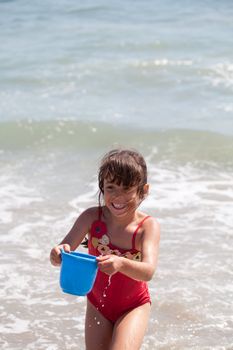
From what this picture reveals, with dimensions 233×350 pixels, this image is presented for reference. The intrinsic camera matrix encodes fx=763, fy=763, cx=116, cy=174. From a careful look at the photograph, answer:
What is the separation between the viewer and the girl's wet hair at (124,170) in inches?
133

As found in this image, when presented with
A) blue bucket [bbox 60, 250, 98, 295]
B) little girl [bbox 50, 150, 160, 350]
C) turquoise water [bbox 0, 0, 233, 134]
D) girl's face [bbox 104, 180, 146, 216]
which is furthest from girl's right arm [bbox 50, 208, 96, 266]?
turquoise water [bbox 0, 0, 233, 134]

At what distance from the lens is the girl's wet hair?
3.38m

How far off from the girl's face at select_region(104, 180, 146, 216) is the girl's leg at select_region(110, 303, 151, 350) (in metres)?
0.47

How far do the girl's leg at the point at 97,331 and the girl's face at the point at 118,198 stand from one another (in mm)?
490

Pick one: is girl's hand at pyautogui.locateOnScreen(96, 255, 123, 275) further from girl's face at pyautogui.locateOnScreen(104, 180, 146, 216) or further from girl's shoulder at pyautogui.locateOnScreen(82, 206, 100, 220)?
girl's shoulder at pyautogui.locateOnScreen(82, 206, 100, 220)

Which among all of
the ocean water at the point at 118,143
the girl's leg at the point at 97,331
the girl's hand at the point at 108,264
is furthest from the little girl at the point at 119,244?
the ocean water at the point at 118,143

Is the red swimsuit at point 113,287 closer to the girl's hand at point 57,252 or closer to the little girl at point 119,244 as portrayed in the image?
the little girl at point 119,244

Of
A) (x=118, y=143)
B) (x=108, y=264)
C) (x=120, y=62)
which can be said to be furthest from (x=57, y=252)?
(x=120, y=62)

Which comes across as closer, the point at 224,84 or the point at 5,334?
the point at 5,334

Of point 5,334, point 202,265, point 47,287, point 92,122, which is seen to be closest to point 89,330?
point 5,334

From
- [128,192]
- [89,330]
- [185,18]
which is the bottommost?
[185,18]

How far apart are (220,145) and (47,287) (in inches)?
151

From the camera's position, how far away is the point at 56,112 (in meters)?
9.88

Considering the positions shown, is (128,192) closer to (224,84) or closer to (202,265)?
(202,265)
